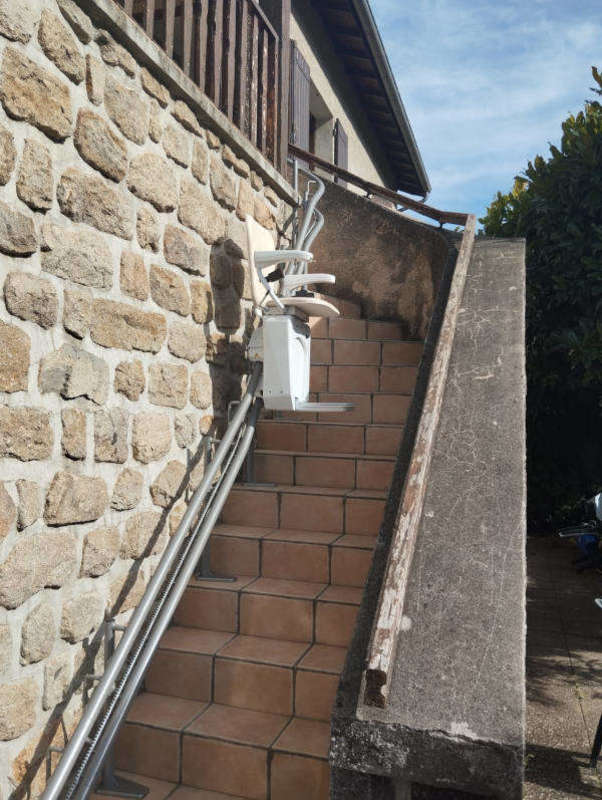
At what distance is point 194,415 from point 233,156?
128cm

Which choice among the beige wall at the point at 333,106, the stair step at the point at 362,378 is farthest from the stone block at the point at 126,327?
the beige wall at the point at 333,106

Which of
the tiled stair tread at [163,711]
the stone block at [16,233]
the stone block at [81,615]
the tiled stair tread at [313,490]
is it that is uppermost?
the stone block at [16,233]


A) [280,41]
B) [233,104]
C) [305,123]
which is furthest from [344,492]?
[305,123]

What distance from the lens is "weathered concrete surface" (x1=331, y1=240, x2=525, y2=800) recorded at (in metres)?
1.53

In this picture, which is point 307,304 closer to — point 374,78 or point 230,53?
→ point 230,53

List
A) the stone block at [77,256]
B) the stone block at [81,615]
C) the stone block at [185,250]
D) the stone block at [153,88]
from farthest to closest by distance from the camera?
the stone block at [185,250] < the stone block at [153,88] < the stone block at [81,615] < the stone block at [77,256]

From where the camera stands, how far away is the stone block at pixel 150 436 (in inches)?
98.7

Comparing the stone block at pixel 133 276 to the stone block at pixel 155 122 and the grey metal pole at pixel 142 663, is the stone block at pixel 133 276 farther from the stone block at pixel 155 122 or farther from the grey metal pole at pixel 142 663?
the grey metal pole at pixel 142 663

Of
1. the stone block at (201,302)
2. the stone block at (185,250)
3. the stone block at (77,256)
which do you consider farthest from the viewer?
the stone block at (201,302)

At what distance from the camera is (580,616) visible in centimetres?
472

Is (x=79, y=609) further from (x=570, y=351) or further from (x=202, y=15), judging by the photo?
(x=570, y=351)

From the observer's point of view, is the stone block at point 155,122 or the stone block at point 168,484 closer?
the stone block at point 155,122

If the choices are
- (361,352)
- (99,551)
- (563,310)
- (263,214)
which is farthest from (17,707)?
(563,310)

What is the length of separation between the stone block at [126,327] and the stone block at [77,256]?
0.08 metres
